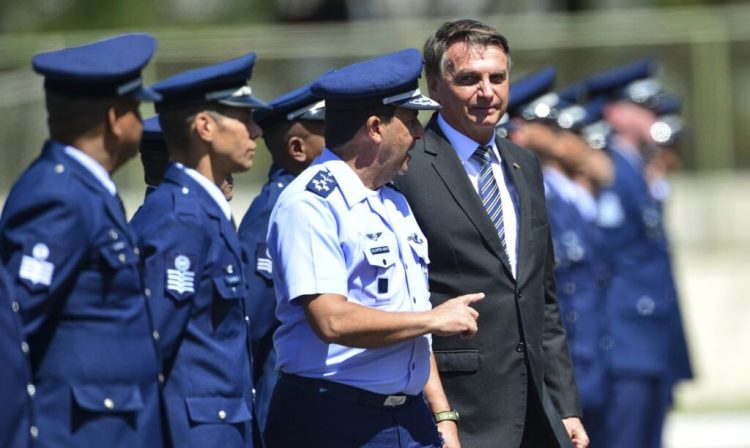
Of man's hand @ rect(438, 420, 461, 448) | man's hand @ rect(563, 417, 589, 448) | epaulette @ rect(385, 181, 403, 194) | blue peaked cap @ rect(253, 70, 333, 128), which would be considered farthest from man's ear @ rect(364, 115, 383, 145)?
man's hand @ rect(563, 417, 589, 448)

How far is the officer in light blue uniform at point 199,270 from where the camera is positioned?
17.6ft

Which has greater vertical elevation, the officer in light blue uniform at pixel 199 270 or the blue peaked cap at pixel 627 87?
the officer in light blue uniform at pixel 199 270

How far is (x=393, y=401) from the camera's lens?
551 cm

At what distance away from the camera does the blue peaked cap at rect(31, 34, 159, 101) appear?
4.91 metres

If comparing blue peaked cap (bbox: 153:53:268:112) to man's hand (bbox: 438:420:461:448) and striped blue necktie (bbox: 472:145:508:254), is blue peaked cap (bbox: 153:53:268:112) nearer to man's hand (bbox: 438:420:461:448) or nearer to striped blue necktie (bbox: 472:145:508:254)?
striped blue necktie (bbox: 472:145:508:254)

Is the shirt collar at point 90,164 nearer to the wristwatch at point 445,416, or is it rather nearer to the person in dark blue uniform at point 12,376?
the person in dark blue uniform at point 12,376

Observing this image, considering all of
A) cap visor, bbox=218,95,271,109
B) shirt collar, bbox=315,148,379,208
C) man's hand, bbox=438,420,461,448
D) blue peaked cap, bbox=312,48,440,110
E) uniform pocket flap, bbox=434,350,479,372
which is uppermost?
blue peaked cap, bbox=312,48,440,110

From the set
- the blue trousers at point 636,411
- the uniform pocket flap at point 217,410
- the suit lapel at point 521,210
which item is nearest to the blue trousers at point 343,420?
the uniform pocket flap at point 217,410

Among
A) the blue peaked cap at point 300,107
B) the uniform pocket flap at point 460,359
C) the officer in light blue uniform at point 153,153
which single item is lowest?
the uniform pocket flap at point 460,359

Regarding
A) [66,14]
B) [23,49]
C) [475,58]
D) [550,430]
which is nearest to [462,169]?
[475,58]

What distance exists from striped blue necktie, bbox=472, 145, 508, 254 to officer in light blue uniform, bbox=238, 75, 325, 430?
756 mm

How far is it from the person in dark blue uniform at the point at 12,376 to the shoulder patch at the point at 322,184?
129 centimetres

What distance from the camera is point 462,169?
622 cm

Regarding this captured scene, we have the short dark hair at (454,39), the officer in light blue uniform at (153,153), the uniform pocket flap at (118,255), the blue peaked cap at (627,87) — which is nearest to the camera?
the uniform pocket flap at (118,255)
